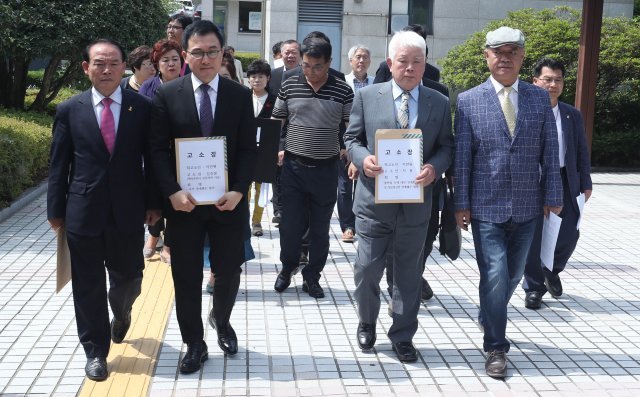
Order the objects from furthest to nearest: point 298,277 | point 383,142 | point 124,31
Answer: point 124,31 → point 298,277 → point 383,142

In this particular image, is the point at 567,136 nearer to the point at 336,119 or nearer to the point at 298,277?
the point at 336,119

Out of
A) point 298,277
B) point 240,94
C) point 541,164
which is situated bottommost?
point 298,277

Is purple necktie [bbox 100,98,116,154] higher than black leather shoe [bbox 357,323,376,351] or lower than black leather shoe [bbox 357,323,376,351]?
higher

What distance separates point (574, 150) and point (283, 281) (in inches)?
99.0

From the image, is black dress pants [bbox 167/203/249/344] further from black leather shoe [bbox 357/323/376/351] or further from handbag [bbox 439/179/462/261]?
handbag [bbox 439/179/462/261]

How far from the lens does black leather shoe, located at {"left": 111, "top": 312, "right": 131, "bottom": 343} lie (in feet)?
18.1

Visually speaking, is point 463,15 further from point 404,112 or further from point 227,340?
point 227,340

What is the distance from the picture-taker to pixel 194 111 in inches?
197

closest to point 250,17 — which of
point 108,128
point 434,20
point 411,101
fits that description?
point 434,20

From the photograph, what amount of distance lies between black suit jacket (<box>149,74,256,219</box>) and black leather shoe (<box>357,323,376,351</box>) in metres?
1.19

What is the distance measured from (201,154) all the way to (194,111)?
0.25m

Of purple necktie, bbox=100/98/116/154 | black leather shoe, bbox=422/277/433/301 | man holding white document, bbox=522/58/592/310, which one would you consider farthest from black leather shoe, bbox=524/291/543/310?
purple necktie, bbox=100/98/116/154

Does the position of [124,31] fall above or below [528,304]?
above

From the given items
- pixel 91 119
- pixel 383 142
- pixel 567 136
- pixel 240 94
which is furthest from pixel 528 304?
pixel 91 119
